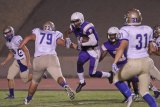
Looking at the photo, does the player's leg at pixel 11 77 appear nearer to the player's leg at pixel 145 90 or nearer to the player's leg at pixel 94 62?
the player's leg at pixel 94 62

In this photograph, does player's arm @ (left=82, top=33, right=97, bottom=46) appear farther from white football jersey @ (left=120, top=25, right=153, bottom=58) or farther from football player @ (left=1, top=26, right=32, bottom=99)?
white football jersey @ (left=120, top=25, right=153, bottom=58)

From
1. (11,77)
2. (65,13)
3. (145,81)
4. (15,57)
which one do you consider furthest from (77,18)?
(65,13)

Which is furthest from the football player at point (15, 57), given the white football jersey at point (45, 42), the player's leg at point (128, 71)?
the player's leg at point (128, 71)

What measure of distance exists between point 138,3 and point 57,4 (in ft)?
11.2

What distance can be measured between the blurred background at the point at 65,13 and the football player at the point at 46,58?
33.6 feet

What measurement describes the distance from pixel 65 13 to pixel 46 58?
36.8 ft

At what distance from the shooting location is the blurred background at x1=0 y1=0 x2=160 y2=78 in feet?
69.4

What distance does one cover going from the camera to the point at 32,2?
21766 millimetres

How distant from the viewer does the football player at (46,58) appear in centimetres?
1029

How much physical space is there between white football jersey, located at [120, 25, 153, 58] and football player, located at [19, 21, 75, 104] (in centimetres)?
238

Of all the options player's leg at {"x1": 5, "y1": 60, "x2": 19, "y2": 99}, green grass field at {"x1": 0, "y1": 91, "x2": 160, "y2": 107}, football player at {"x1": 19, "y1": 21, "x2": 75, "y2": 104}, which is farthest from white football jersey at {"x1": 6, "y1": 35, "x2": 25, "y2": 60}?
football player at {"x1": 19, "y1": 21, "x2": 75, "y2": 104}

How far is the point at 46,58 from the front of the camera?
10.3 m

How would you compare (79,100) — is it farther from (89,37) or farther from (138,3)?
(138,3)

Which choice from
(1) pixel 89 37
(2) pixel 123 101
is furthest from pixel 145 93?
(1) pixel 89 37
